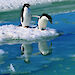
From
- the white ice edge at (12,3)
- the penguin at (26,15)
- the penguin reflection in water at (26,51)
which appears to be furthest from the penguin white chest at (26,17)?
the white ice edge at (12,3)

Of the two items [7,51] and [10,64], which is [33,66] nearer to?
[10,64]

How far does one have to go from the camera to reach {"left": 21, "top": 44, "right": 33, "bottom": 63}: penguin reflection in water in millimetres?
5324

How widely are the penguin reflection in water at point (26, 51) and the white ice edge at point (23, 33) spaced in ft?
1.79

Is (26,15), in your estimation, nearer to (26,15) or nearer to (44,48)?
(26,15)

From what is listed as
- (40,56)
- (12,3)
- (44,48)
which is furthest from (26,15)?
(12,3)

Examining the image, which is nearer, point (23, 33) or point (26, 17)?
point (23, 33)

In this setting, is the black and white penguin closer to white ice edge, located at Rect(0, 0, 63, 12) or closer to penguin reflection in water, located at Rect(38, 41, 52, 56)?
penguin reflection in water, located at Rect(38, 41, 52, 56)

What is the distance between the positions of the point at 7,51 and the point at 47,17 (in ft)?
7.43

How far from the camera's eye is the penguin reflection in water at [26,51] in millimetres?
5324

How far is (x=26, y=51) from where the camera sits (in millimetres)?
5898

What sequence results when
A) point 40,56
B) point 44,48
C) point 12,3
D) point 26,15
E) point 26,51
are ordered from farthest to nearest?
point 12,3 < point 26,15 < point 44,48 < point 26,51 < point 40,56

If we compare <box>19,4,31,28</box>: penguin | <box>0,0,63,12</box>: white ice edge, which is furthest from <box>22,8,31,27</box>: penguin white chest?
<box>0,0,63,12</box>: white ice edge

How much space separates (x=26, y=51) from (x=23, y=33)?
1.52 m

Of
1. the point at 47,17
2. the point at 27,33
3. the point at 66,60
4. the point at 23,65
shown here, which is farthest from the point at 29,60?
the point at 47,17
